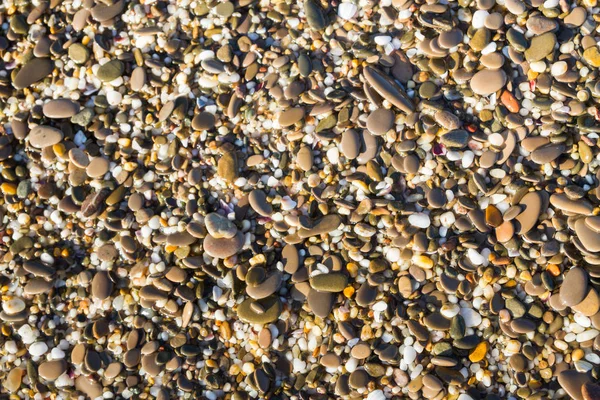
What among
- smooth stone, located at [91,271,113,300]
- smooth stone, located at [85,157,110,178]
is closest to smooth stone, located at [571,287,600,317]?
smooth stone, located at [91,271,113,300]

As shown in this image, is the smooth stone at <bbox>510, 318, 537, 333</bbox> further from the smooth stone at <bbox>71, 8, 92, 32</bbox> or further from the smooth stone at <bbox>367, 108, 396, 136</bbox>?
the smooth stone at <bbox>71, 8, 92, 32</bbox>

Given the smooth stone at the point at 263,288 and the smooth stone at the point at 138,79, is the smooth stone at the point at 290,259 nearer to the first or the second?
the smooth stone at the point at 263,288

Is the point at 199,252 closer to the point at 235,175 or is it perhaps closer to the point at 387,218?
the point at 235,175

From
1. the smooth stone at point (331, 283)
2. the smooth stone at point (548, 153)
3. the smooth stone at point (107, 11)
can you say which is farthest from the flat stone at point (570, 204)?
the smooth stone at point (107, 11)

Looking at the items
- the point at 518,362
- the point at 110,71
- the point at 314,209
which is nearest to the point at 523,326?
the point at 518,362

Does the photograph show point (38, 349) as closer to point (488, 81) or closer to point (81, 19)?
point (81, 19)

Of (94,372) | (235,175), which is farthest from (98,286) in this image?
(235,175)
